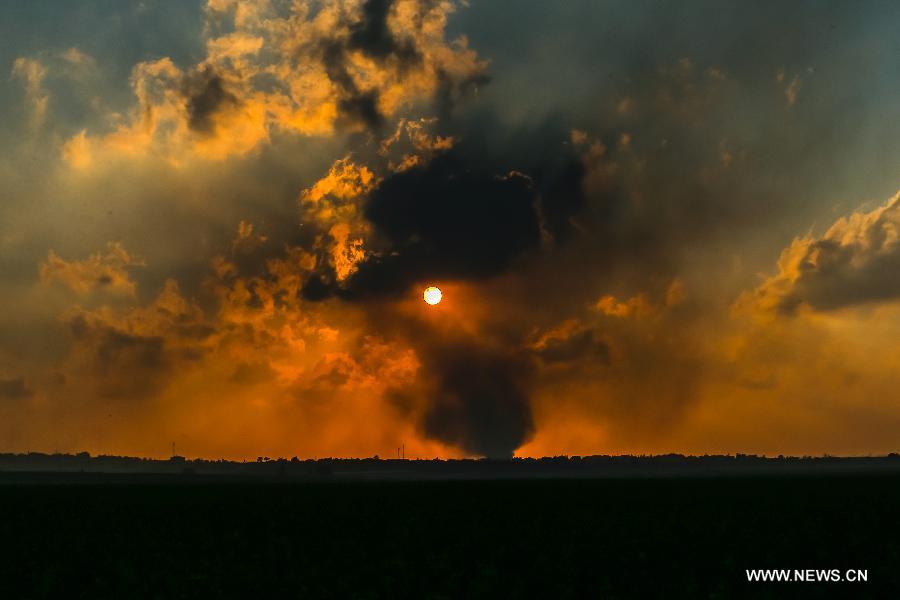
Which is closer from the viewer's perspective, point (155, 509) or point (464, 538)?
point (464, 538)

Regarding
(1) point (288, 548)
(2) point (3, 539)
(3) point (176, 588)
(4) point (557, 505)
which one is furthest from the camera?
(4) point (557, 505)

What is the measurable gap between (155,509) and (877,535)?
3896cm

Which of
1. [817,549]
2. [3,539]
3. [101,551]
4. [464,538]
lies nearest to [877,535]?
[817,549]

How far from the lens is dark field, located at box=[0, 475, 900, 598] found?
71.5ft

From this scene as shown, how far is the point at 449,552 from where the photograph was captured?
28.3m

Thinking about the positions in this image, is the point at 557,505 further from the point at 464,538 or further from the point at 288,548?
the point at 288,548

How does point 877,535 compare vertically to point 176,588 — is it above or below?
above

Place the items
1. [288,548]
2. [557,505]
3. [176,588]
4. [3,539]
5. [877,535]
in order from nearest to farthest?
[176,588]
[288,548]
[877,535]
[3,539]
[557,505]

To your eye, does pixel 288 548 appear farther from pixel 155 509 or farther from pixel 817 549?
pixel 155 509

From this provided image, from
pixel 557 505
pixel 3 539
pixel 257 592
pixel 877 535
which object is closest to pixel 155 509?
pixel 3 539

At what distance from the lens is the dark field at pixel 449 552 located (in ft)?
71.5

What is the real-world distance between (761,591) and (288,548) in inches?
598

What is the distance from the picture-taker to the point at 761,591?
20.4 metres

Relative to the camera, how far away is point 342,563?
26141 mm
